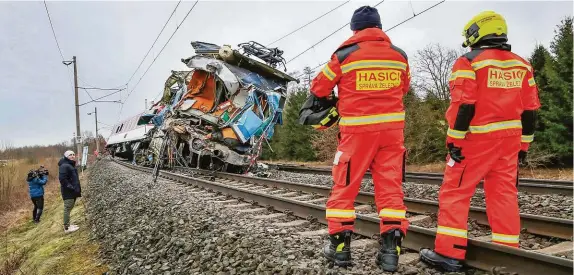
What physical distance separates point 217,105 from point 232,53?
1743 mm

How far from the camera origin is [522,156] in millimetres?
3211

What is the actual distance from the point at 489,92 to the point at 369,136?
3.02 ft

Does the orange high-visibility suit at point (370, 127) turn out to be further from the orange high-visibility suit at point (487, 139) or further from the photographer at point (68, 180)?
the photographer at point (68, 180)

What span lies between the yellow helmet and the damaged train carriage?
28.8 ft

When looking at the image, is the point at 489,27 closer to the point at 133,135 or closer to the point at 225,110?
the point at 225,110

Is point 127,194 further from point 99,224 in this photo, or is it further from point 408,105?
point 408,105

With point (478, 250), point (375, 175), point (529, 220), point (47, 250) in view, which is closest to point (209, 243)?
point (375, 175)

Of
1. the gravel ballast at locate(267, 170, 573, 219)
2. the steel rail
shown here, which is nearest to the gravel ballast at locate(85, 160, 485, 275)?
the steel rail

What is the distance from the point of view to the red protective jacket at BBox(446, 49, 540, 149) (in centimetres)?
286

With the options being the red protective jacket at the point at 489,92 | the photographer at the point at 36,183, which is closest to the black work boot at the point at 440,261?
the red protective jacket at the point at 489,92

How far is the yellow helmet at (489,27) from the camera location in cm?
292

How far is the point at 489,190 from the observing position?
2.98 metres

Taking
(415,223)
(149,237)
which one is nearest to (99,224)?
(149,237)

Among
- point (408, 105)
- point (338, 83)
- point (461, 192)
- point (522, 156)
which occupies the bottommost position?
point (461, 192)
